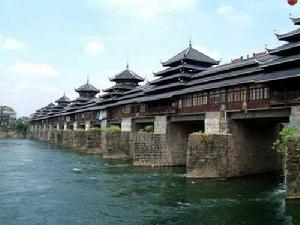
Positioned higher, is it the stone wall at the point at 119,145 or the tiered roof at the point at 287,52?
the tiered roof at the point at 287,52

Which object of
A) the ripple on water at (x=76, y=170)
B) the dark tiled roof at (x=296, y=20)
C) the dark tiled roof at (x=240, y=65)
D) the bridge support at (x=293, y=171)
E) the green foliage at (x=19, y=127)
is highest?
the dark tiled roof at (x=296, y=20)

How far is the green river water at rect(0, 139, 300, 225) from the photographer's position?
19.3 metres

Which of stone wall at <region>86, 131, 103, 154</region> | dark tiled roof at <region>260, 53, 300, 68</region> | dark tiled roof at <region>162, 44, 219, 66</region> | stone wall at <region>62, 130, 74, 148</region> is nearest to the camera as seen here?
dark tiled roof at <region>260, 53, 300, 68</region>

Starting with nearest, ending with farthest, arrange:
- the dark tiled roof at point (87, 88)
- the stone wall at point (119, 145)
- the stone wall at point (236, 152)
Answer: the stone wall at point (236, 152)
the stone wall at point (119, 145)
the dark tiled roof at point (87, 88)

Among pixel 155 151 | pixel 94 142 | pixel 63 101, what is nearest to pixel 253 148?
pixel 155 151

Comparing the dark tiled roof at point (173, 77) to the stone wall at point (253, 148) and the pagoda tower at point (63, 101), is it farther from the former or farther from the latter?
the pagoda tower at point (63, 101)

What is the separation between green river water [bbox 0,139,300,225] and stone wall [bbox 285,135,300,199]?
808 mm

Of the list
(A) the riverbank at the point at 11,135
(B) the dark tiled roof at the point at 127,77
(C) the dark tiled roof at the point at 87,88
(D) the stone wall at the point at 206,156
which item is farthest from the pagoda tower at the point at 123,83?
(A) the riverbank at the point at 11,135

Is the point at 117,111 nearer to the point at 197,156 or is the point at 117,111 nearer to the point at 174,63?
the point at 174,63

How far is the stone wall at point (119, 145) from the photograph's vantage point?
48.9 metres

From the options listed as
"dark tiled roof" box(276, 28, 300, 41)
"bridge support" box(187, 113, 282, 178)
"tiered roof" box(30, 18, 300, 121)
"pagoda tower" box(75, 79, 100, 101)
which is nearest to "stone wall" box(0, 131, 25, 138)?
"pagoda tower" box(75, 79, 100, 101)

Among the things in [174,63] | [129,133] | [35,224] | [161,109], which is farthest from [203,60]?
[35,224]

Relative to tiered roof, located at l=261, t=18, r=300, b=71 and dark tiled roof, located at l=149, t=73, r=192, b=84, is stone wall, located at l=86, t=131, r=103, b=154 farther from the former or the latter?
tiered roof, located at l=261, t=18, r=300, b=71

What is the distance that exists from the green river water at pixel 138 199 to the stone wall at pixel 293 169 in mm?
808
